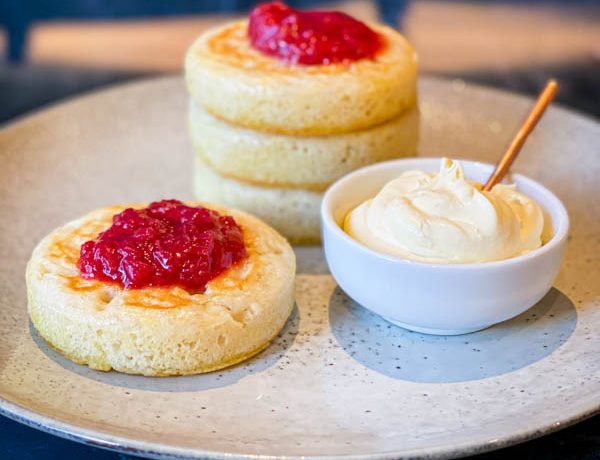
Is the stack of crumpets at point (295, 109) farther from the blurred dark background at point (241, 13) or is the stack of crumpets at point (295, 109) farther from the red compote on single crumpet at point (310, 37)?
the blurred dark background at point (241, 13)

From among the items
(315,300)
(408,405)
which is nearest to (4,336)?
(315,300)

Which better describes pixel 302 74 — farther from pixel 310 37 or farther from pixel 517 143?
pixel 517 143

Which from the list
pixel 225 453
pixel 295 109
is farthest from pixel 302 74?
pixel 225 453

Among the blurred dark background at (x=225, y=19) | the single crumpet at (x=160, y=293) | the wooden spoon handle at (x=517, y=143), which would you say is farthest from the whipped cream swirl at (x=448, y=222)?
the blurred dark background at (x=225, y=19)

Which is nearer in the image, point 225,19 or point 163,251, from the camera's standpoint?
point 163,251

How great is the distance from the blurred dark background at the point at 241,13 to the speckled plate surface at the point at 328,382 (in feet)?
6.47

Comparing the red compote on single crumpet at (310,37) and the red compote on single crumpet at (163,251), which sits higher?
the red compote on single crumpet at (310,37)

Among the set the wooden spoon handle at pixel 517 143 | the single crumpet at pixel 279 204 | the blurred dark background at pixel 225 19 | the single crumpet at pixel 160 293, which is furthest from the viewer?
the blurred dark background at pixel 225 19

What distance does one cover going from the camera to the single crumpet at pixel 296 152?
2.94m

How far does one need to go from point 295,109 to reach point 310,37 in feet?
0.97

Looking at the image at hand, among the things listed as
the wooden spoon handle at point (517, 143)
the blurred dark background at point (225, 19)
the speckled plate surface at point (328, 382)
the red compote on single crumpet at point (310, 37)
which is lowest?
the blurred dark background at point (225, 19)

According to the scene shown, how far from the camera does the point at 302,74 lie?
2914mm

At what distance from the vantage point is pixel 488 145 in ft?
12.5

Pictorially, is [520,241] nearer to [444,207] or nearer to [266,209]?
[444,207]
